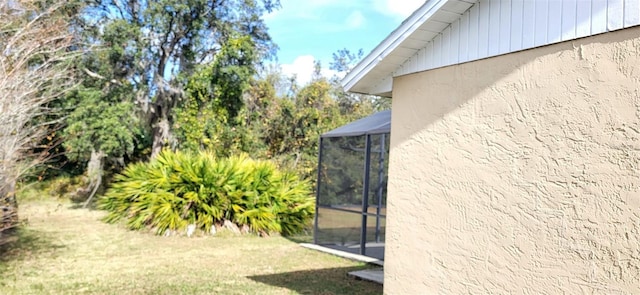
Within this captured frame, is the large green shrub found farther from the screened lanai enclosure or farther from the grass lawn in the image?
the screened lanai enclosure

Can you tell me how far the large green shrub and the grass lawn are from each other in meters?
0.49

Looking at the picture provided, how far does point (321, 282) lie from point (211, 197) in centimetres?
520

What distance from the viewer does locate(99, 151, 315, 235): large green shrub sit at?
1116 cm

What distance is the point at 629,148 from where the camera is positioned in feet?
10.2

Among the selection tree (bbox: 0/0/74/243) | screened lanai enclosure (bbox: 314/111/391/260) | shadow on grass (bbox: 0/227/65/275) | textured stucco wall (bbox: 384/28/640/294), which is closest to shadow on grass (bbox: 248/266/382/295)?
screened lanai enclosure (bbox: 314/111/391/260)

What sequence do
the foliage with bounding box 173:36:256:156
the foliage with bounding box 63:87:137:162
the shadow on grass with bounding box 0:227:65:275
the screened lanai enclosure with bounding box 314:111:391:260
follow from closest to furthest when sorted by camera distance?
the shadow on grass with bounding box 0:227:65:275 → the screened lanai enclosure with bounding box 314:111:391:260 → the foliage with bounding box 63:87:137:162 → the foliage with bounding box 173:36:256:156

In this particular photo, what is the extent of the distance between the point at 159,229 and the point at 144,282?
4402 mm

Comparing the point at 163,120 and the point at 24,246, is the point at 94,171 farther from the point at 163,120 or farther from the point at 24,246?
the point at 24,246

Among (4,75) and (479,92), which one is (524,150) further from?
(4,75)

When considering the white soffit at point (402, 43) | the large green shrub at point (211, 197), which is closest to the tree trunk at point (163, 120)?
the large green shrub at point (211, 197)

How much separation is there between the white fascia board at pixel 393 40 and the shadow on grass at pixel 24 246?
6.08 metres

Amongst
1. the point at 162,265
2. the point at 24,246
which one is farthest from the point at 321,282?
the point at 24,246

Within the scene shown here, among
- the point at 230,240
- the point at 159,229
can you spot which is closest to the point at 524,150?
the point at 230,240

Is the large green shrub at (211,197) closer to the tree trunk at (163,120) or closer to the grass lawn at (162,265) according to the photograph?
the grass lawn at (162,265)
